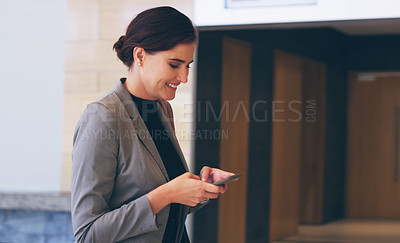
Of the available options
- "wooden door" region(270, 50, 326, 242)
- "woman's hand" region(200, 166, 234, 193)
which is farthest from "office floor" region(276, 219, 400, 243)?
"woman's hand" region(200, 166, 234, 193)

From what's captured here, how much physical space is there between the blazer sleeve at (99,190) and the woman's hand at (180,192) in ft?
0.09

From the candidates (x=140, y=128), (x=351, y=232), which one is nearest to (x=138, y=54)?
(x=140, y=128)

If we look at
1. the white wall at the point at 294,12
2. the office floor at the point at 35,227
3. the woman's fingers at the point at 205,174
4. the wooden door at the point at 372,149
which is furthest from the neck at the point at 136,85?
the wooden door at the point at 372,149

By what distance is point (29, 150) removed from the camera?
4891 mm

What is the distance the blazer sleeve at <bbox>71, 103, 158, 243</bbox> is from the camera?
151 centimetres

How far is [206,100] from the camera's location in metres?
4.67

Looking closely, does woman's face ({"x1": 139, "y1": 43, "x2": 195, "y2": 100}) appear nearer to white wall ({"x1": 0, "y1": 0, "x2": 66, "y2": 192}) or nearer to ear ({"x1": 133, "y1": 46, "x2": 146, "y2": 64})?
ear ({"x1": 133, "y1": 46, "x2": 146, "y2": 64})

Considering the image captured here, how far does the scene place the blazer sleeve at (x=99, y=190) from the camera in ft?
4.94

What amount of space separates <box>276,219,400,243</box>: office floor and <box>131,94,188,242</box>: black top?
5173 millimetres

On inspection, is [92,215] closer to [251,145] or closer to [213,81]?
[213,81]

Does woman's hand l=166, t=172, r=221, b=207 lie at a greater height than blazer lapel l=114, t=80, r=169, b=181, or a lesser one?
lesser

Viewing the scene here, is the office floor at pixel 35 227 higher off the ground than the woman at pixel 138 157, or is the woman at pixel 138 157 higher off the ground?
the woman at pixel 138 157

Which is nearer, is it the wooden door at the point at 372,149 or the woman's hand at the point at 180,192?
the woman's hand at the point at 180,192

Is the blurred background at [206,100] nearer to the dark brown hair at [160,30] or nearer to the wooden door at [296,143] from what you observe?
the wooden door at [296,143]
